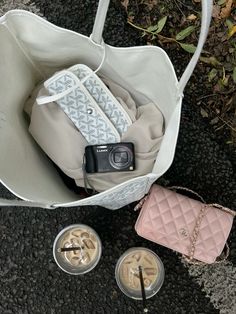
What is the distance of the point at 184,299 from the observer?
55.4 inches

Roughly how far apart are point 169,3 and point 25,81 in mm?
491

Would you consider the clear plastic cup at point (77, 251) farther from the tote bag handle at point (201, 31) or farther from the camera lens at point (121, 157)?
the tote bag handle at point (201, 31)

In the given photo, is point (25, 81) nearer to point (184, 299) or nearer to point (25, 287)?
point (25, 287)

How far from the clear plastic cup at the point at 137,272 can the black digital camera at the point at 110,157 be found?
0.26 m

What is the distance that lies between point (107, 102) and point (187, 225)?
1.11ft

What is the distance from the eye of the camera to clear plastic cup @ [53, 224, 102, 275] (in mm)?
1321

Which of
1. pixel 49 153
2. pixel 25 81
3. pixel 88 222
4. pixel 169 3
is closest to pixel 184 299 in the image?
pixel 88 222

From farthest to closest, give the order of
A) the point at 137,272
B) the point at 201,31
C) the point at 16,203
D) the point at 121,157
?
the point at 137,272, the point at 121,157, the point at 16,203, the point at 201,31

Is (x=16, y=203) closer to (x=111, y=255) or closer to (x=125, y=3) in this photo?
(x=111, y=255)

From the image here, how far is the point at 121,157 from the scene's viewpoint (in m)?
1.18

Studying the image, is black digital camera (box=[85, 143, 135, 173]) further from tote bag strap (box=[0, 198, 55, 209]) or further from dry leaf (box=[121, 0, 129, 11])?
dry leaf (box=[121, 0, 129, 11])

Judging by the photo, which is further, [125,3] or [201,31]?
[125,3]

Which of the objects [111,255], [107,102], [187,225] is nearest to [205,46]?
[107,102]

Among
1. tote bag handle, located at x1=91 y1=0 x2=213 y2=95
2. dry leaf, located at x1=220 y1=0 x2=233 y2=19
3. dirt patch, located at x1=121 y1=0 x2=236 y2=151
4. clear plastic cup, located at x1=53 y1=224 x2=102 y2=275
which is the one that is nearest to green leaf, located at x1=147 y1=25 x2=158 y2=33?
dirt patch, located at x1=121 y1=0 x2=236 y2=151
